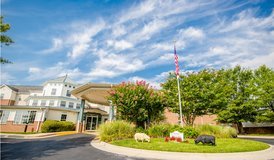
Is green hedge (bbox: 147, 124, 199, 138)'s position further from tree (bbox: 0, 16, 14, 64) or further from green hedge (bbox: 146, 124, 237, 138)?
tree (bbox: 0, 16, 14, 64)

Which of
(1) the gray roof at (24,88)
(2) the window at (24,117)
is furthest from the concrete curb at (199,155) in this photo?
(1) the gray roof at (24,88)

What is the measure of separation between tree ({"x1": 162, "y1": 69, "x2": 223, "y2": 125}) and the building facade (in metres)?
14.0

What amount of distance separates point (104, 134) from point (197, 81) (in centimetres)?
1262

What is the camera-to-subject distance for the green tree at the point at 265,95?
25.1m

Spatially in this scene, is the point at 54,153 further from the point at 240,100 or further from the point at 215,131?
the point at 240,100

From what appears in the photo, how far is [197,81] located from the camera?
64.1ft

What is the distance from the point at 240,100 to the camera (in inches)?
1074

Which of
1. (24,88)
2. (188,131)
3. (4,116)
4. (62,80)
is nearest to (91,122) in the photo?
(62,80)

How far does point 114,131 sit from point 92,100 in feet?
42.6

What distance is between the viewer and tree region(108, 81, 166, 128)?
14.3m

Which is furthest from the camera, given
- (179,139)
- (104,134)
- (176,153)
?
(104,134)

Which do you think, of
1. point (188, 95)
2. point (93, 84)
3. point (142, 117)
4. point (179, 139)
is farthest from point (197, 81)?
point (93, 84)

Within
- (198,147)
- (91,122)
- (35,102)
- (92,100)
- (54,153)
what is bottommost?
(54,153)

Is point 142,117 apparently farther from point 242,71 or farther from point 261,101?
point 242,71
